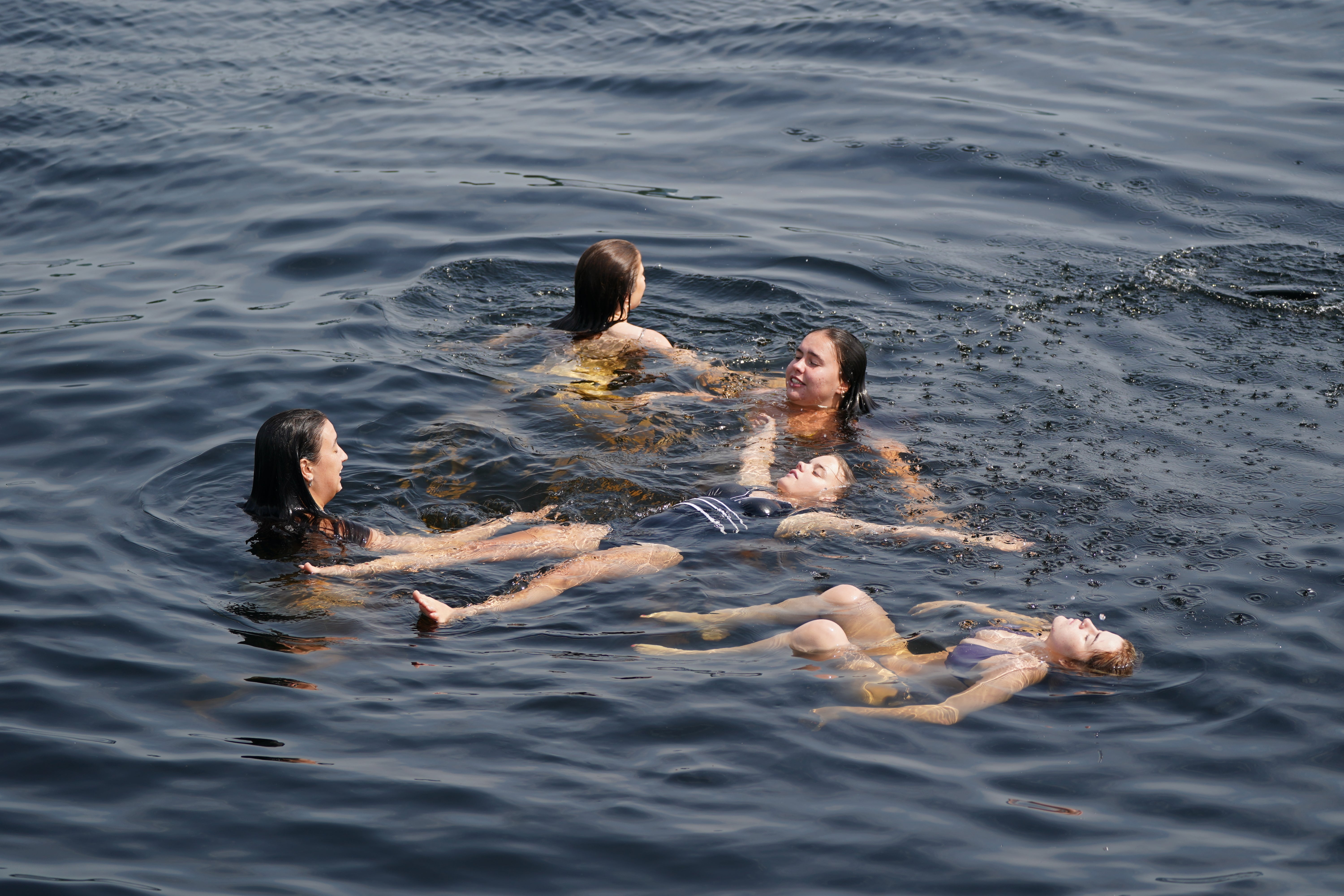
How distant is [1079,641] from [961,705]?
2.32 feet

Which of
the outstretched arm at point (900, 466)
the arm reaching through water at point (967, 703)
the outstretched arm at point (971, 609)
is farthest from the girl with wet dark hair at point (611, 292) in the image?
the arm reaching through water at point (967, 703)

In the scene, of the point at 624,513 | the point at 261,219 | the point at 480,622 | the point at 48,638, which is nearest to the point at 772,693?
the point at 480,622

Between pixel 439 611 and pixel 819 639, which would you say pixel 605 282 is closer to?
pixel 439 611

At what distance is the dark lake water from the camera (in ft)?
Answer: 16.8

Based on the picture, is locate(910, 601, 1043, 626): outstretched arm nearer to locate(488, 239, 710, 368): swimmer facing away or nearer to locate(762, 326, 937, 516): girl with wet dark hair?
locate(762, 326, 937, 516): girl with wet dark hair

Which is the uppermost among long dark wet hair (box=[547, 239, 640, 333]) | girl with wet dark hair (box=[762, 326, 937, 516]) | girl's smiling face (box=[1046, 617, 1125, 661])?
long dark wet hair (box=[547, 239, 640, 333])

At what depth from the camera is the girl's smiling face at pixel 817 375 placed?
9.05 metres

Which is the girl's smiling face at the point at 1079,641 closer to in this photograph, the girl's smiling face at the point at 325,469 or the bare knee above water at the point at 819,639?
the bare knee above water at the point at 819,639

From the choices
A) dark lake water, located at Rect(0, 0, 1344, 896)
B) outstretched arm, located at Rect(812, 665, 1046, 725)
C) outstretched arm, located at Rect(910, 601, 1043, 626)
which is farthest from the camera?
outstretched arm, located at Rect(910, 601, 1043, 626)

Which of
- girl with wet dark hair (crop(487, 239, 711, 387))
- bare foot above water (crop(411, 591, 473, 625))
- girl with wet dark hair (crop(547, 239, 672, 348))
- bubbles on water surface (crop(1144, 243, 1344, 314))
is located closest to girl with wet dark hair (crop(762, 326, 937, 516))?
girl with wet dark hair (crop(487, 239, 711, 387))

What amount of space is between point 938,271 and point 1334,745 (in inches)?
288

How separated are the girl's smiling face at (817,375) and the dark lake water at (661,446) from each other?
498mm

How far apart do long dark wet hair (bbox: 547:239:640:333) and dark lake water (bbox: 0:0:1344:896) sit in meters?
0.57

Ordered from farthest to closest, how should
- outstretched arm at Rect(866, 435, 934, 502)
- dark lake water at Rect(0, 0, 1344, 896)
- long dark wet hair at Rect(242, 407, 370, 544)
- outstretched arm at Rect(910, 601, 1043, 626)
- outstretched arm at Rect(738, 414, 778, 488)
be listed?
outstretched arm at Rect(738, 414, 778, 488)
outstretched arm at Rect(866, 435, 934, 502)
long dark wet hair at Rect(242, 407, 370, 544)
outstretched arm at Rect(910, 601, 1043, 626)
dark lake water at Rect(0, 0, 1344, 896)
